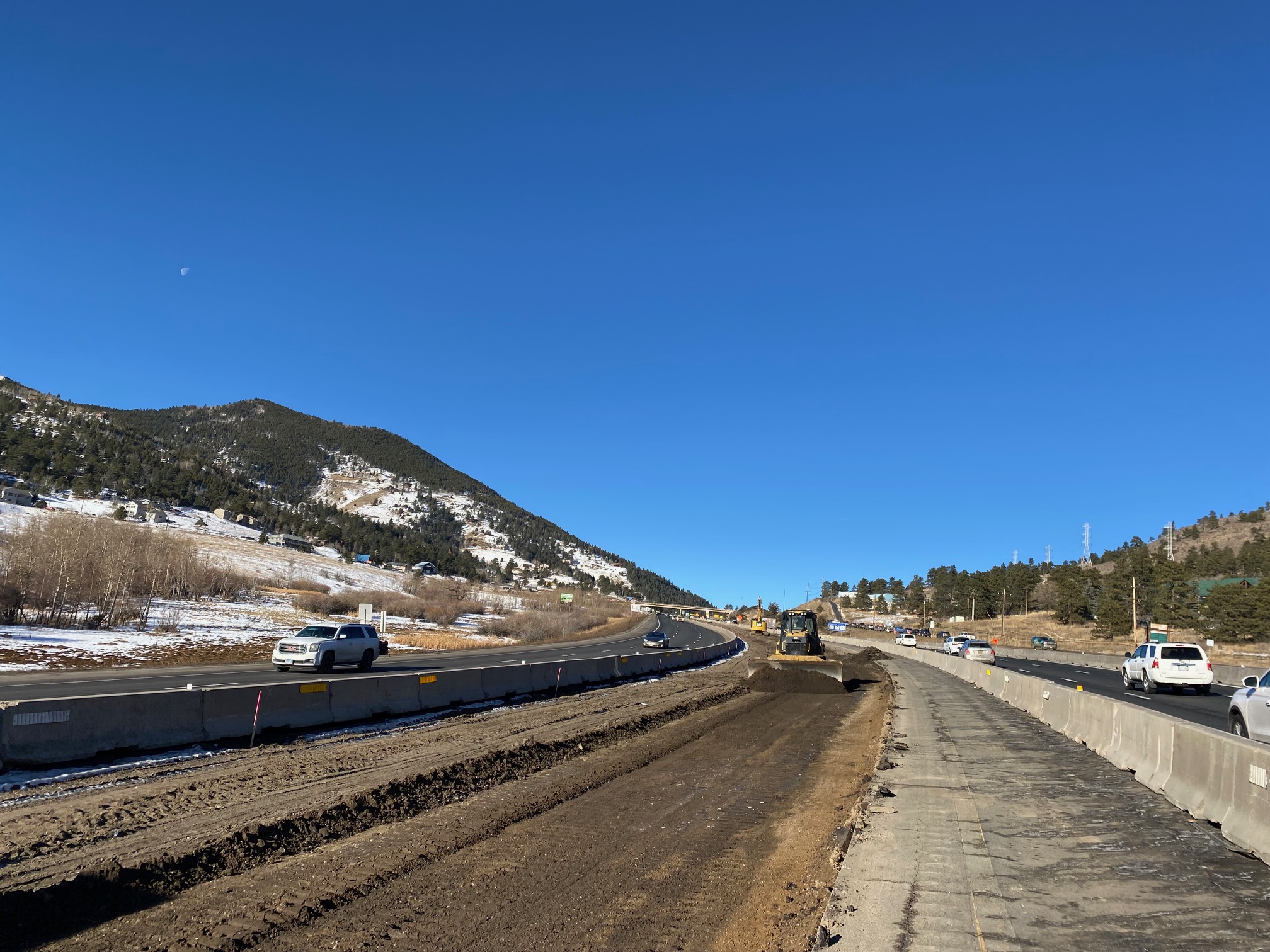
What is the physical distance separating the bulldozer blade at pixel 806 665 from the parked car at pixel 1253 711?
17.8 m

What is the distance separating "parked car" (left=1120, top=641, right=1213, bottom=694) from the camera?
28578 millimetres

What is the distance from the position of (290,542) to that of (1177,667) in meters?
173

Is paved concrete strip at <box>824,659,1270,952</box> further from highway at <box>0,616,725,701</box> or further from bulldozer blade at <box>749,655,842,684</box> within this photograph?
bulldozer blade at <box>749,655,842,684</box>

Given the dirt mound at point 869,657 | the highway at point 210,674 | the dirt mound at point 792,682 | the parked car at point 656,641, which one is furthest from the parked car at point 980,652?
the highway at point 210,674

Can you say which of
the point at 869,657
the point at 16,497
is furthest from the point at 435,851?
the point at 16,497

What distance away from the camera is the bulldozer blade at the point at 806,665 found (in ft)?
103

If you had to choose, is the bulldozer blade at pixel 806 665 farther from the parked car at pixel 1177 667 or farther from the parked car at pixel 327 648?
the parked car at pixel 327 648

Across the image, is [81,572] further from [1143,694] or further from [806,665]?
[1143,694]

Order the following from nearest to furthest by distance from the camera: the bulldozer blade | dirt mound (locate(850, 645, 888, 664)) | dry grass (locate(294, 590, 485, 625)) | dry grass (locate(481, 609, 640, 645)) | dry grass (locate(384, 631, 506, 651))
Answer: the bulldozer blade → dirt mound (locate(850, 645, 888, 664)) → dry grass (locate(384, 631, 506, 651)) → dry grass (locate(294, 590, 485, 625)) → dry grass (locate(481, 609, 640, 645))

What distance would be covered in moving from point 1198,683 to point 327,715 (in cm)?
2843

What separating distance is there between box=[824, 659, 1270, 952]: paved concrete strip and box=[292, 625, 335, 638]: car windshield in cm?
2292

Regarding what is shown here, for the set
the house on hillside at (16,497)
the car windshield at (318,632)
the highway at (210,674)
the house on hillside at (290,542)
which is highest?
the house on hillside at (16,497)

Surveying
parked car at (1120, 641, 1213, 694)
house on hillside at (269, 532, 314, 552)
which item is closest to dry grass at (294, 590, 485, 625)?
parked car at (1120, 641, 1213, 694)

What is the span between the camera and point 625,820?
386 inches
